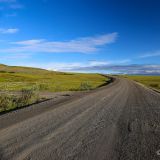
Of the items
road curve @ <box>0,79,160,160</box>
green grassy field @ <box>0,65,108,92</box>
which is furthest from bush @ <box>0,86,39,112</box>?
green grassy field @ <box>0,65,108,92</box>

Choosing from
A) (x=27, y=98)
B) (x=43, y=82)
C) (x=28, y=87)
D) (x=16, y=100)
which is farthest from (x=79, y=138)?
(x=43, y=82)

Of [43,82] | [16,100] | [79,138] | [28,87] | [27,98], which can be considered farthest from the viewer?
[43,82]

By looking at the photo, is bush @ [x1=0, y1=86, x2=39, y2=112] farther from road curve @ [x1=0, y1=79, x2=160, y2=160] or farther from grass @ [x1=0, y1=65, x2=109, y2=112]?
road curve @ [x1=0, y1=79, x2=160, y2=160]

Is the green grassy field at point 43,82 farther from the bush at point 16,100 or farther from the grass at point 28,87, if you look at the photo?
the bush at point 16,100

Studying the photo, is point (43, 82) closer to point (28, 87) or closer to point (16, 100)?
point (28, 87)

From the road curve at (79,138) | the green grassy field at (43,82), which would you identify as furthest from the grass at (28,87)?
the road curve at (79,138)

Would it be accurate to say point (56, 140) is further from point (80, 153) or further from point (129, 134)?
point (129, 134)

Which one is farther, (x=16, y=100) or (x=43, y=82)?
(x=43, y=82)

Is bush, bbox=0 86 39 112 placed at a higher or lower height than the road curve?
lower

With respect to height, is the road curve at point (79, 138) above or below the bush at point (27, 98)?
above

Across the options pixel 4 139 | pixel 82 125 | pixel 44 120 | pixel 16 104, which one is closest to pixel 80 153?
pixel 4 139

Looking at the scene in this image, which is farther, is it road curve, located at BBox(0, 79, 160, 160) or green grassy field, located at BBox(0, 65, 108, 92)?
green grassy field, located at BBox(0, 65, 108, 92)

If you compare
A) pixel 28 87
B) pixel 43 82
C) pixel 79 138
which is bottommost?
pixel 43 82

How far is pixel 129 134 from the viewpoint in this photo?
383 inches
